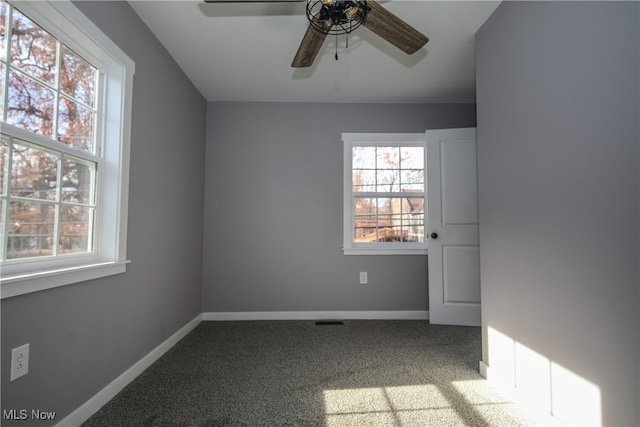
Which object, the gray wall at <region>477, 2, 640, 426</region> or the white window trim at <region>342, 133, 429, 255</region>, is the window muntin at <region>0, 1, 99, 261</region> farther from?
the gray wall at <region>477, 2, 640, 426</region>

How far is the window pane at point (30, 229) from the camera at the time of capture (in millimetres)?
1295

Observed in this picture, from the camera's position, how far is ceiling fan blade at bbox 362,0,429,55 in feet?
4.63

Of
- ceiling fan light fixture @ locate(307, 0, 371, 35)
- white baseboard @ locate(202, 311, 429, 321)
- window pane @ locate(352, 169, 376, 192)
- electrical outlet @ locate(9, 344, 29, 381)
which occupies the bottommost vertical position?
white baseboard @ locate(202, 311, 429, 321)

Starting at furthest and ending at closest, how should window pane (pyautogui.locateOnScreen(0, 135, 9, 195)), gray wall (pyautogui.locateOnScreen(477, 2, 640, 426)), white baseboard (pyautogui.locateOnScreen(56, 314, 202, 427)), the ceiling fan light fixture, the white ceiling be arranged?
the white ceiling, white baseboard (pyautogui.locateOnScreen(56, 314, 202, 427)), the ceiling fan light fixture, window pane (pyautogui.locateOnScreen(0, 135, 9, 195)), gray wall (pyautogui.locateOnScreen(477, 2, 640, 426))

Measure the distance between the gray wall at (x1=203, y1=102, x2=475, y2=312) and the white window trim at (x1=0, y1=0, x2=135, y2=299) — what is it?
147cm

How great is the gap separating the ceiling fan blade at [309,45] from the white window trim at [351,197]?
1.62 m

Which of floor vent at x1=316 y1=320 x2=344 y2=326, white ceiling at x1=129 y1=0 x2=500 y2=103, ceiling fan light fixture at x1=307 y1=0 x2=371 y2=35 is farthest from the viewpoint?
floor vent at x1=316 y1=320 x2=344 y2=326

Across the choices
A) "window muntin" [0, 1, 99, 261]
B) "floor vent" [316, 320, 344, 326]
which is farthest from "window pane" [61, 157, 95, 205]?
"floor vent" [316, 320, 344, 326]

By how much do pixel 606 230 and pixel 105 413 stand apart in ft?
8.18

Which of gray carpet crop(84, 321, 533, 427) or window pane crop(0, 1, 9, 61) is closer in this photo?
window pane crop(0, 1, 9, 61)

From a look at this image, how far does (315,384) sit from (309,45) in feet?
6.61

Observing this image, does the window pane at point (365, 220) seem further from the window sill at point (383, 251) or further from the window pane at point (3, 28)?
the window pane at point (3, 28)

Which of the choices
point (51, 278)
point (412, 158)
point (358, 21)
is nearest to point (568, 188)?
point (358, 21)

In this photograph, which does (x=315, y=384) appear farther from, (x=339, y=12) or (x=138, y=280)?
(x=339, y=12)
